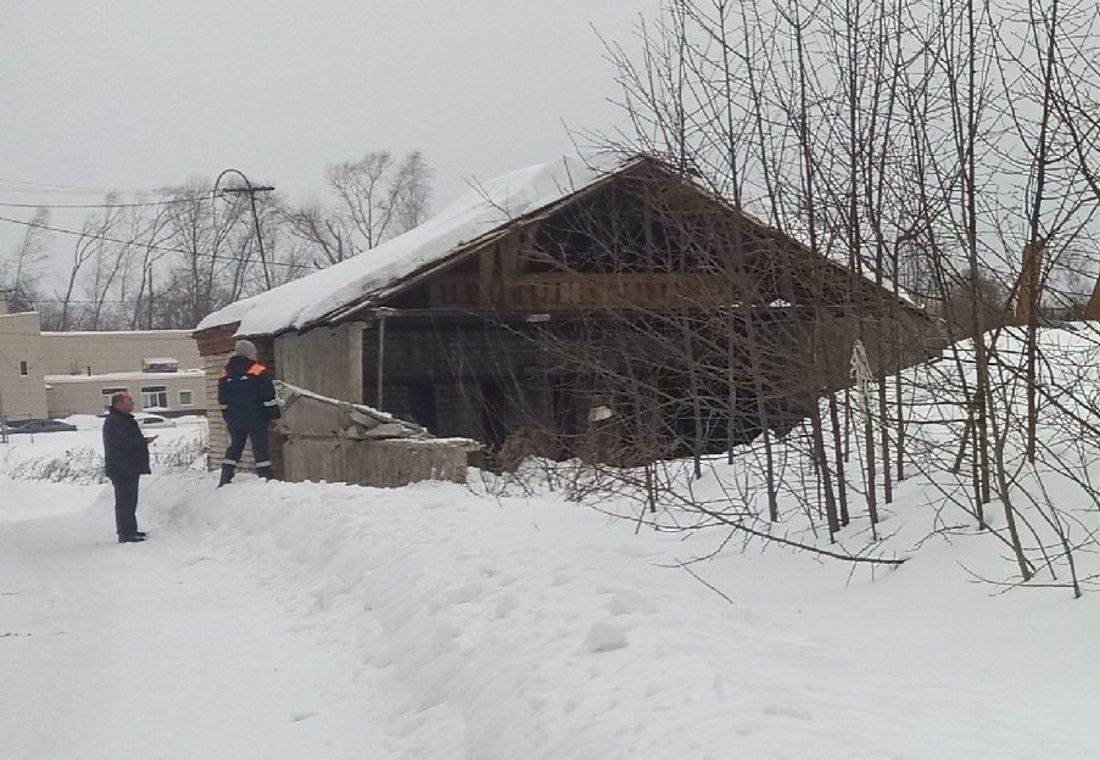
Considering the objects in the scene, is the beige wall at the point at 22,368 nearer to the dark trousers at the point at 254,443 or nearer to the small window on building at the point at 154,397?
the small window on building at the point at 154,397

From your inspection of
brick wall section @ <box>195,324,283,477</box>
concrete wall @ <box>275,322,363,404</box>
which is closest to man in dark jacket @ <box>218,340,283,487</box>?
concrete wall @ <box>275,322,363,404</box>

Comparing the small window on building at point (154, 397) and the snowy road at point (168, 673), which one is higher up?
the small window on building at point (154, 397)

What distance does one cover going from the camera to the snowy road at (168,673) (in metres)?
5.23

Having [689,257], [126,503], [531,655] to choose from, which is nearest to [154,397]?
[126,503]

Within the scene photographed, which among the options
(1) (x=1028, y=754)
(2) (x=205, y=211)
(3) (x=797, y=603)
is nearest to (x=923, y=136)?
(3) (x=797, y=603)

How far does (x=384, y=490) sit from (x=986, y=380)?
652 centimetres

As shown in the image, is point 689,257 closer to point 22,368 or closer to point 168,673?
point 168,673

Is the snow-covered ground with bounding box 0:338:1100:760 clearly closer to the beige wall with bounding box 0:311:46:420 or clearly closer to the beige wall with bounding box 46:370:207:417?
the beige wall with bounding box 0:311:46:420

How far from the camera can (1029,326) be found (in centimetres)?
→ 614

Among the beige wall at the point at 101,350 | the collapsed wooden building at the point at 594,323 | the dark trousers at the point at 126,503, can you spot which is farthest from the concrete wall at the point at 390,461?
the beige wall at the point at 101,350

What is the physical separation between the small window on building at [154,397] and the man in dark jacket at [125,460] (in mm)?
51744

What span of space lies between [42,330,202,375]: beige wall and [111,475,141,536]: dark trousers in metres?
49.4

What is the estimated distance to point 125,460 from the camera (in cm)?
1224

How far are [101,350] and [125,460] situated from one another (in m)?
52.6
